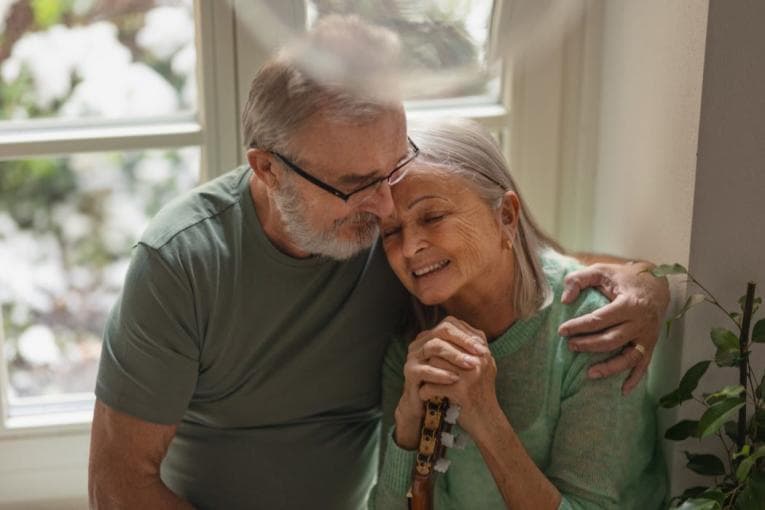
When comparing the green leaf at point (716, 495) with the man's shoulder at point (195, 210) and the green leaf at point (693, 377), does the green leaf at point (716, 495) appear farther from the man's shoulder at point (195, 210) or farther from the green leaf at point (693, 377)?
the man's shoulder at point (195, 210)

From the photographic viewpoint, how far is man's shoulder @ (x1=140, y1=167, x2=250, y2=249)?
165 centimetres

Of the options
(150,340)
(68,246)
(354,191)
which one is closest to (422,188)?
(354,191)

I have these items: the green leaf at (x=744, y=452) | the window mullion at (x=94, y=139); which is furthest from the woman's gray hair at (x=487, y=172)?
the window mullion at (x=94, y=139)

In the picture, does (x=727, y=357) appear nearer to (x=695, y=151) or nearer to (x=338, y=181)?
(x=695, y=151)

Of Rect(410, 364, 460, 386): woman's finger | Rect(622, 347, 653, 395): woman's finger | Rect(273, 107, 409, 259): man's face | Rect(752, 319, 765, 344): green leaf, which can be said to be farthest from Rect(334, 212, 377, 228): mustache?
Rect(752, 319, 765, 344): green leaf

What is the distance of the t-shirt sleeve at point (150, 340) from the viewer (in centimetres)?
163

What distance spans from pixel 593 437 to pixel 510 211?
1.10ft

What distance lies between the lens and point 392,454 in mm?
1673

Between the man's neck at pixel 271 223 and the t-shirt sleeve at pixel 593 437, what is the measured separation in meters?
0.43

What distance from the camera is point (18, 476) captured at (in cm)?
209

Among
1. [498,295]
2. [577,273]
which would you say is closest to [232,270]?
[498,295]

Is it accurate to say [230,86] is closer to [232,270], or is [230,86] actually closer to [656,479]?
[232,270]

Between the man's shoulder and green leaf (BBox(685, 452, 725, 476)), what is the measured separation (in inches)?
29.5

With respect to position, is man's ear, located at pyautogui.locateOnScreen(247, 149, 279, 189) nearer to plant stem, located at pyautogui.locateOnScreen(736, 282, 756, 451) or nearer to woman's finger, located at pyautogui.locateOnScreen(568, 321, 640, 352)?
woman's finger, located at pyautogui.locateOnScreen(568, 321, 640, 352)
